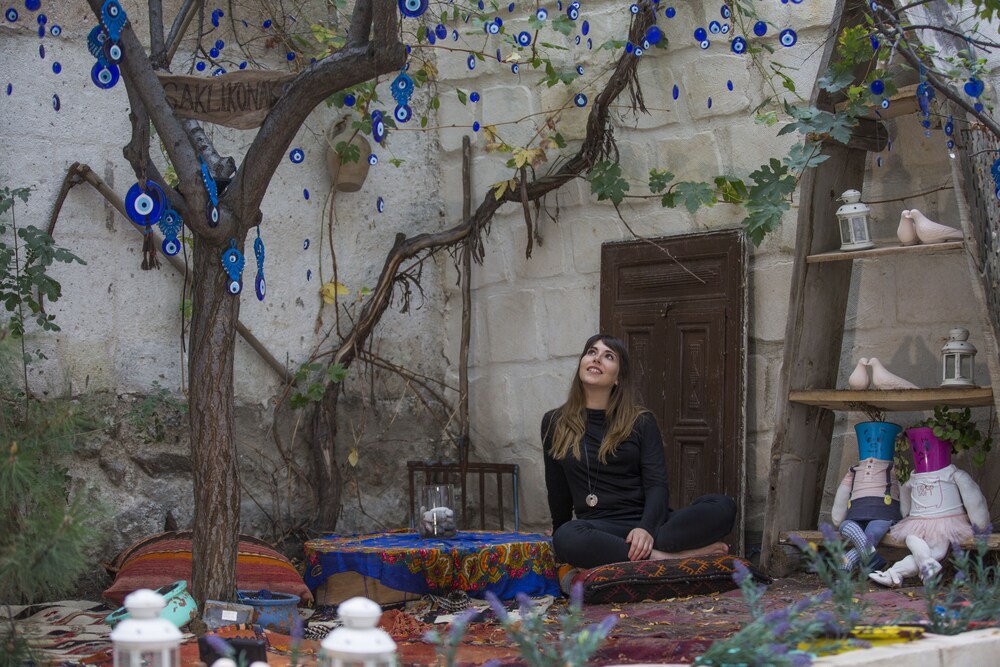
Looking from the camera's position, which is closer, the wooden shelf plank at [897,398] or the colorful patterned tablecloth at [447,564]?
the wooden shelf plank at [897,398]

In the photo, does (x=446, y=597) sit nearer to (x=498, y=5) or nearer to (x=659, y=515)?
(x=659, y=515)

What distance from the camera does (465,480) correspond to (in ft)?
18.4

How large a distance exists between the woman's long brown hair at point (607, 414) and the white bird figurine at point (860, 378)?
0.76 meters

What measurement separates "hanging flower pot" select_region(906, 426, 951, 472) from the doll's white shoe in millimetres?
367

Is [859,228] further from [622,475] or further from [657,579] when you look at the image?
[657,579]

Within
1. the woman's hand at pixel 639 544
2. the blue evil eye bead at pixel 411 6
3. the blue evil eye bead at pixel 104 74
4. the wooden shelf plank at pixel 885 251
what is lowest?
the woman's hand at pixel 639 544

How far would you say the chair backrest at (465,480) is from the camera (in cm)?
545

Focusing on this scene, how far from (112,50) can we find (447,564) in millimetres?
1993

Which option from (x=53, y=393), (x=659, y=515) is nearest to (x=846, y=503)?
(x=659, y=515)

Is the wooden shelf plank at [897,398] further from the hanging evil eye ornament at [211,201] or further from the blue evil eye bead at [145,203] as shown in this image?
the blue evil eye bead at [145,203]

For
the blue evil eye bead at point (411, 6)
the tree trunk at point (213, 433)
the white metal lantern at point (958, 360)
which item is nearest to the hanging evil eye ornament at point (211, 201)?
the tree trunk at point (213, 433)

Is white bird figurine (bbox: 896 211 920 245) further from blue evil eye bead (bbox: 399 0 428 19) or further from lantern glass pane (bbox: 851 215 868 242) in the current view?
blue evil eye bead (bbox: 399 0 428 19)

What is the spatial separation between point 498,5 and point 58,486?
11.3 feet

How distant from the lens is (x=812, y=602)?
256cm
